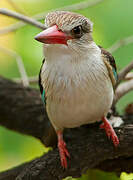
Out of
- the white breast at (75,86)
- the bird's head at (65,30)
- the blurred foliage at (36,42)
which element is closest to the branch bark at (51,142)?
the white breast at (75,86)

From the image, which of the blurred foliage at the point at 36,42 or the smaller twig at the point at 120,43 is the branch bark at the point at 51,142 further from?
the smaller twig at the point at 120,43

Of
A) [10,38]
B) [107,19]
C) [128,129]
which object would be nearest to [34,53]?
[10,38]

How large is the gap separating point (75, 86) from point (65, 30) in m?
0.38

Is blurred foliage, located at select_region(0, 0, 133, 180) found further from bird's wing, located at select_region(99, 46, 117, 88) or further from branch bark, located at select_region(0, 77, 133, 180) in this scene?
bird's wing, located at select_region(99, 46, 117, 88)

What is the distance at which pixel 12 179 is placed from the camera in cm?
273

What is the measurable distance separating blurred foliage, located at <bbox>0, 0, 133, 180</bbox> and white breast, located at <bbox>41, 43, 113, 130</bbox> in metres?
1.43

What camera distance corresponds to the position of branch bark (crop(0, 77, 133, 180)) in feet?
7.83

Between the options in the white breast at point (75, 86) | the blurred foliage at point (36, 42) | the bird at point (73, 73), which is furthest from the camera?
the blurred foliage at point (36, 42)

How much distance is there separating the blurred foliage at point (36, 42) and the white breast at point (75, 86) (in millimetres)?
1426

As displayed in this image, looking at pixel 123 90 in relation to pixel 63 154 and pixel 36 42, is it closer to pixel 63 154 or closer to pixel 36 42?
pixel 63 154

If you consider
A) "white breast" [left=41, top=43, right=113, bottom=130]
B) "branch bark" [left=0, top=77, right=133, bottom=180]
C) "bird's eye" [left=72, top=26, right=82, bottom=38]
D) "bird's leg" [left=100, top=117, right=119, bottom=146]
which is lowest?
"branch bark" [left=0, top=77, right=133, bottom=180]

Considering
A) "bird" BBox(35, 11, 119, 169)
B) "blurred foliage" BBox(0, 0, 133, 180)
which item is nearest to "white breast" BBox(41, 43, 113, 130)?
"bird" BBox(35, 11, 119, 169)

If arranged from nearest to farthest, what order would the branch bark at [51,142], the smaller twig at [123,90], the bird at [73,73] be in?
the bird at [73,73] < the branch bark at [51,142] < the smaller twig at [123,90]

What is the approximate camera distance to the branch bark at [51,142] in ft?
7.83
